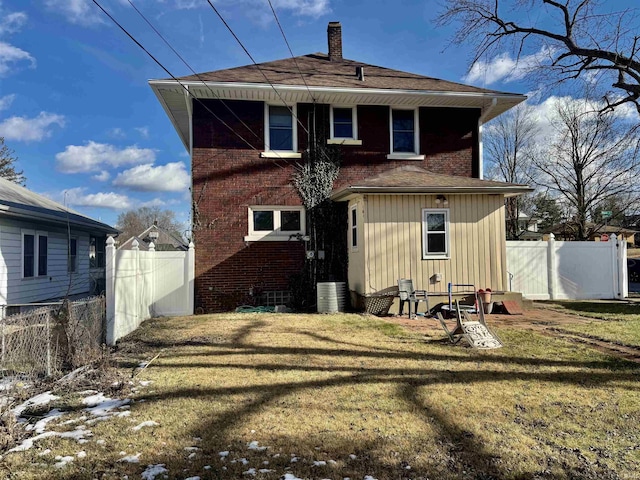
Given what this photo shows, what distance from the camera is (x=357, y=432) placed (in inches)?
148

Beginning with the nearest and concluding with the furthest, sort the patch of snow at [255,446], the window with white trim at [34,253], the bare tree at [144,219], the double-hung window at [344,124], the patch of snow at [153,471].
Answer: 1. the patch of snow at [153,471]
2. the patch of snow at [255,446]
3. the window with white trim at [34,253]
4. the double-hung window at [344,124]
5. the bare tree at [144,219]

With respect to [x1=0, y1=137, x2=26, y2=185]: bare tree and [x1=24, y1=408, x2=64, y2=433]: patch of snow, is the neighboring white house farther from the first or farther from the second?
[x1=0, y1=137, x2=26, y2=185]: bare tree

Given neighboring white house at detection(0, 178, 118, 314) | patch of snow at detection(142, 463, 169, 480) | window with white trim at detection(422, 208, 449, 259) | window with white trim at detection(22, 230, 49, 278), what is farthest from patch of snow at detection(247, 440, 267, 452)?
window with white trim at detection(22, 230, 49, 278)

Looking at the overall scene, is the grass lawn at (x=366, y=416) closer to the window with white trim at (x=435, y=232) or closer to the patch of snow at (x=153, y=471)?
the patch of snow at (x=153, y=471)

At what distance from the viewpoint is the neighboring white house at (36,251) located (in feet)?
36.9

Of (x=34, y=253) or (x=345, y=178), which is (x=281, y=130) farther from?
(x=34, y=253)

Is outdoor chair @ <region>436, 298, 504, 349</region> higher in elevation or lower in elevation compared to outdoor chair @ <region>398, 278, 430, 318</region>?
lower

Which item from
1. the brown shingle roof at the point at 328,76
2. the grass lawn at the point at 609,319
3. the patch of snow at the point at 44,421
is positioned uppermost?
the brown shingle roof at the point at 328,76

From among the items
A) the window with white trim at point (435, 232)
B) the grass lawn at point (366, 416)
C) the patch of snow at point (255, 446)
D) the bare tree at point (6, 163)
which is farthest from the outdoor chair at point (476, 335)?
the bare tree at point (6, 163)

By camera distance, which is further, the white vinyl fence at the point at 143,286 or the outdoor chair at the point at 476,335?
the white vinyl fence at the point at 143,286

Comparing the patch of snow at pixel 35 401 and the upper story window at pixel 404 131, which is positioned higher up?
the upper story window at pixel 404 131

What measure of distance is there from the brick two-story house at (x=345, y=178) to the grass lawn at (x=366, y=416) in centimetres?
411

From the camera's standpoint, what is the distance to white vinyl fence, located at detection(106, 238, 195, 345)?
7363 millimetres

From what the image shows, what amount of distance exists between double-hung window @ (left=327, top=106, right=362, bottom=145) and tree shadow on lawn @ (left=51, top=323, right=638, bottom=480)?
25.8 feet
